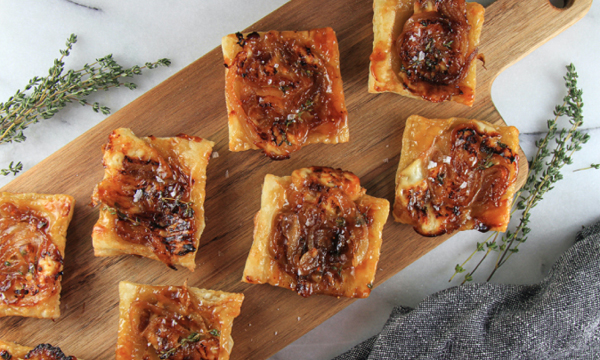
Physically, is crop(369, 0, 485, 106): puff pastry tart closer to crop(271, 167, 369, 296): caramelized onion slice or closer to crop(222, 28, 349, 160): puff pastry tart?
crop(222, 28, 349, 160): puff pastry tart

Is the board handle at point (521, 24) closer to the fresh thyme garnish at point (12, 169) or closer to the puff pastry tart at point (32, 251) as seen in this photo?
the puff pastry tart at point (32, 251)

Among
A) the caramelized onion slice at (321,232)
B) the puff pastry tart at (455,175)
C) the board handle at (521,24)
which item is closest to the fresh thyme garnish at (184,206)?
the caramelized onion slice at (321,232)

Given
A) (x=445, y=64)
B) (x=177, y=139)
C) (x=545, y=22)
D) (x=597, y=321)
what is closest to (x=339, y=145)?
(x=445, y=64)

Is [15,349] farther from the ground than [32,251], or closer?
closer

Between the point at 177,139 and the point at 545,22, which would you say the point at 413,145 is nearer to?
the point at 545,22

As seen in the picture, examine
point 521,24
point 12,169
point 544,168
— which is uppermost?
point 521,24

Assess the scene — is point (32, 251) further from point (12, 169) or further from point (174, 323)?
point (174, 323)

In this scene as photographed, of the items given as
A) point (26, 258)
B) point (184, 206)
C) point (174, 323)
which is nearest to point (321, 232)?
point (184, 206)
